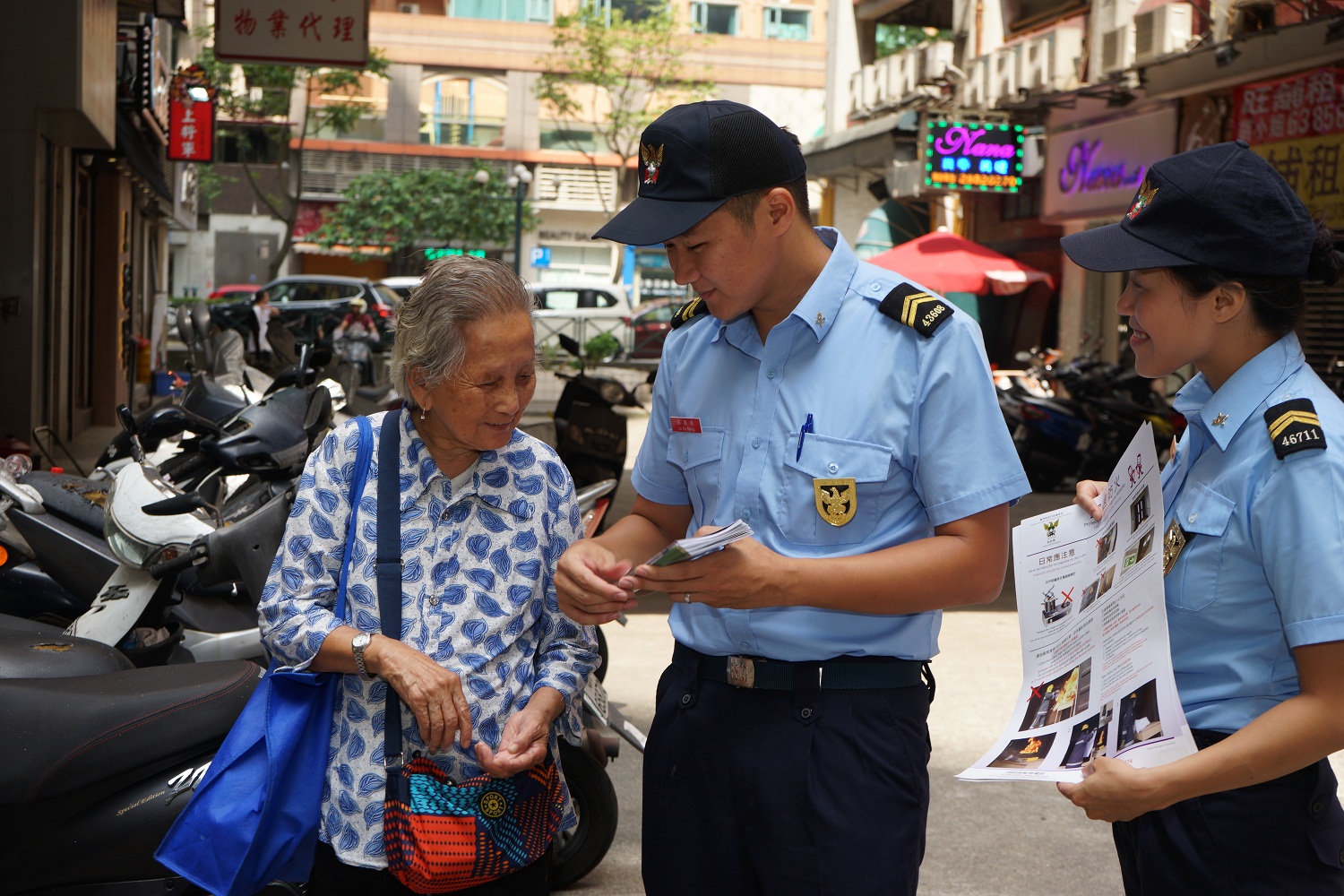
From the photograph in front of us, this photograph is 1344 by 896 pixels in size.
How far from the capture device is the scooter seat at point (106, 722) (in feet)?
7.30

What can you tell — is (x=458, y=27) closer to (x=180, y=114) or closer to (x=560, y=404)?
(x=180, y=114)

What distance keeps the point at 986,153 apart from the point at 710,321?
593 inches

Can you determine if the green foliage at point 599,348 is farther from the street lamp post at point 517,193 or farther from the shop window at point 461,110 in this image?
the shop window at point 461,110

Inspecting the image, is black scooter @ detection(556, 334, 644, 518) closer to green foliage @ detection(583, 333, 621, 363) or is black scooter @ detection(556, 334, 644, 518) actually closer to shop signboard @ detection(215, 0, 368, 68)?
shop signboard @ detection(215, 0, 368, 68)

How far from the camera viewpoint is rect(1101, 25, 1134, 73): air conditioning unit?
13.8 metres

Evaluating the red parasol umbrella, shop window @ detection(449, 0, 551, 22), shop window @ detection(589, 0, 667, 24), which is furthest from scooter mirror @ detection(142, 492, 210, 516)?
shop window @ detection(449, 0, 551, 22)

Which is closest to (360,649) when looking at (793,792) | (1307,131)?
(793,792)

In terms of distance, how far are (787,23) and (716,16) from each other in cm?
234

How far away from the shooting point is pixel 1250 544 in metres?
1.65

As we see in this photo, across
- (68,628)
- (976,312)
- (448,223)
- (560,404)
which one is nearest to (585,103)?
(448,223)

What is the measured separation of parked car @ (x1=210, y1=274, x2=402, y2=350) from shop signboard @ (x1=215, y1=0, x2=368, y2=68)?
990 cm

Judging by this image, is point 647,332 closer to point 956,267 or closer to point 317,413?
point 956,267

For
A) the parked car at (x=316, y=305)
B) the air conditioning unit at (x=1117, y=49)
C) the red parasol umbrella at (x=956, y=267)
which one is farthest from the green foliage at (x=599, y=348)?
the air conditioning unit at (x=1117, y=49)

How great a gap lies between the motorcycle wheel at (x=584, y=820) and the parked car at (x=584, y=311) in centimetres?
2082
